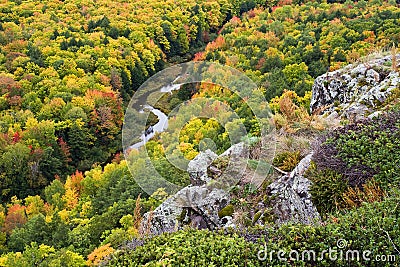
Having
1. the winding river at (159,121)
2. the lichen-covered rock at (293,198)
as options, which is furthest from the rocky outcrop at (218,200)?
the winding river at (159,121)

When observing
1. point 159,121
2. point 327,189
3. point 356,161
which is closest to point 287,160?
point 327,189

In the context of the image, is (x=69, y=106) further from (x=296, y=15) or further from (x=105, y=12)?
(x=296, y=15)

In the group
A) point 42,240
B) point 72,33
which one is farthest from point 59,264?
point 72,33

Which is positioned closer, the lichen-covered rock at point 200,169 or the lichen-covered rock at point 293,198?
the lichen-covered rock at point 293,198

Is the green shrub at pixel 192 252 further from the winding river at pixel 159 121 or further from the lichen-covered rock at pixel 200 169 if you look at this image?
the winding river at pixel 159 121

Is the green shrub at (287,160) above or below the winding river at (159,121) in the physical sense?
above

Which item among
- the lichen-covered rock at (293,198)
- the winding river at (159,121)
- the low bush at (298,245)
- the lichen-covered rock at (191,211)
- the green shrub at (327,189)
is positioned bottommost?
the winding river at (159,121)

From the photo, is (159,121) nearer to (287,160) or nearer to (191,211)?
(191,211)
